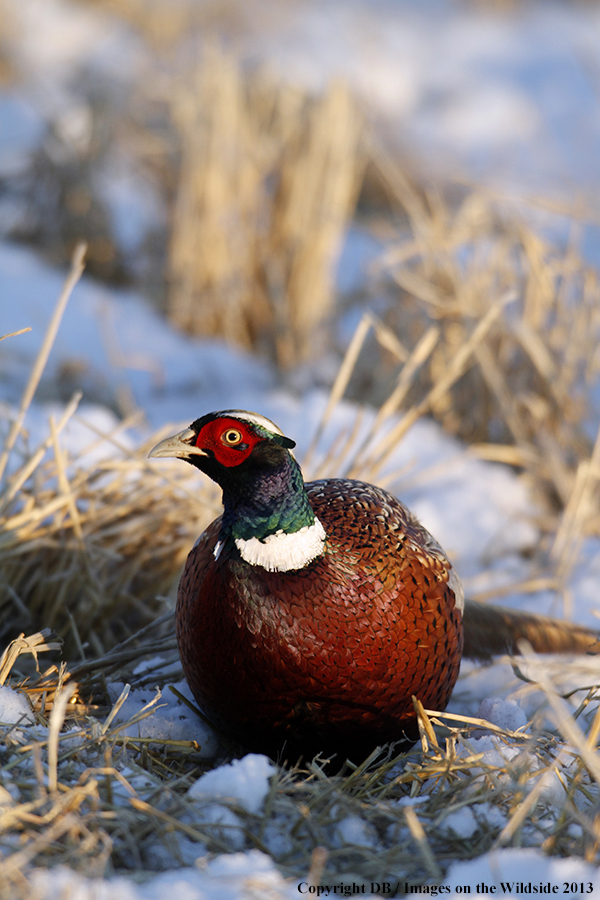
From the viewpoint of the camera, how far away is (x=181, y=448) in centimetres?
161

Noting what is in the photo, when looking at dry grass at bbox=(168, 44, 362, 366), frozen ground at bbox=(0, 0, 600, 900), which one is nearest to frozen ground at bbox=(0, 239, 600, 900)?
frozen ground at bbox=(0, 0, 600, 900)

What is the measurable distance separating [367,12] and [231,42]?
12.2 feet

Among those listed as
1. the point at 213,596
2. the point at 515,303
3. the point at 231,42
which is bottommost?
the point at 213,596

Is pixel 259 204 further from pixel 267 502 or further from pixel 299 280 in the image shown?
pixel 267 502

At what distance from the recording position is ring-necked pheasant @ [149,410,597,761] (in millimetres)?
1571

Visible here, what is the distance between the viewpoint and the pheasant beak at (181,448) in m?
1.61

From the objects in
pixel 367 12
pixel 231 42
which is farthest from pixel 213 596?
pixel 367 12

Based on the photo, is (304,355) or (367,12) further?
(367,12)

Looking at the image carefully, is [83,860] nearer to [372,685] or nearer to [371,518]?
[372,685]

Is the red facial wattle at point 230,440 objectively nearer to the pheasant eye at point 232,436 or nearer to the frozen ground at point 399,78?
the pheasant eye at point 232,436

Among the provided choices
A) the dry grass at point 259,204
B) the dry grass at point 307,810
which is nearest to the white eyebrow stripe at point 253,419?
the dry grass at point 307,810

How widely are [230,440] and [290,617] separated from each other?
0.33 m

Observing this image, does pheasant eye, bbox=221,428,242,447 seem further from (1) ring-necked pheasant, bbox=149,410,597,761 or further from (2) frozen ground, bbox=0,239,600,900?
(2) frozen ground, bbox=0,239,600,900

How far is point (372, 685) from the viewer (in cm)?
161
